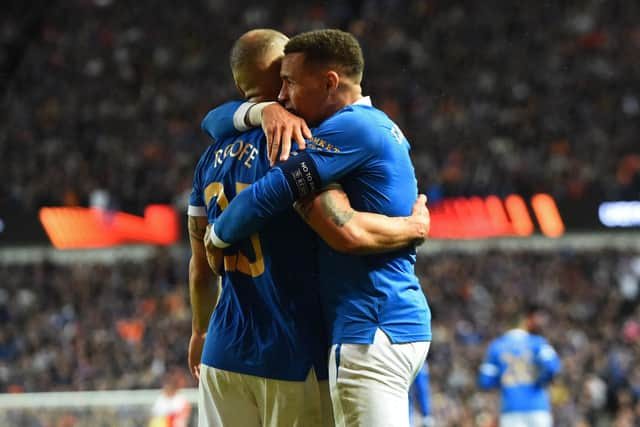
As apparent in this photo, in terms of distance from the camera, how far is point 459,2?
77.7 ft

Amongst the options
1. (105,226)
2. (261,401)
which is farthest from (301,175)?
(105,226)

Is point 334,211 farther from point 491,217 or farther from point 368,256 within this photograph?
point 491,217

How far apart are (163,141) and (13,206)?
317 centimetres

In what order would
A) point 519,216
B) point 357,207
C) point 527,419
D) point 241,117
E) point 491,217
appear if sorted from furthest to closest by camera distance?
point 491,217 < point 519,216 < point 527,419 < point 241,117 < point 357,207

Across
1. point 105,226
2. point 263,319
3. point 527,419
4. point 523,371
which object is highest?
point 263,319

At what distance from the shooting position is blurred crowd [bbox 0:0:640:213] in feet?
62.6

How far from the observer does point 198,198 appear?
3.76 metres

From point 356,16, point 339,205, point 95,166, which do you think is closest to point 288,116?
point 339,205

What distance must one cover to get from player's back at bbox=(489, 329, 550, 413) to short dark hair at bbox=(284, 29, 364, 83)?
6.13 metres

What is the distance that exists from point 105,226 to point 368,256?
17.0 m

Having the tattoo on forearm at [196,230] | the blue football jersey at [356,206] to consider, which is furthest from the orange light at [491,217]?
the blue football jersey at [356,206]

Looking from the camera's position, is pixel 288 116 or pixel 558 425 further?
pixel 558 425

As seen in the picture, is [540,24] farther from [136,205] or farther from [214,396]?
[214,396]

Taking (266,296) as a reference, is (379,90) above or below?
above
